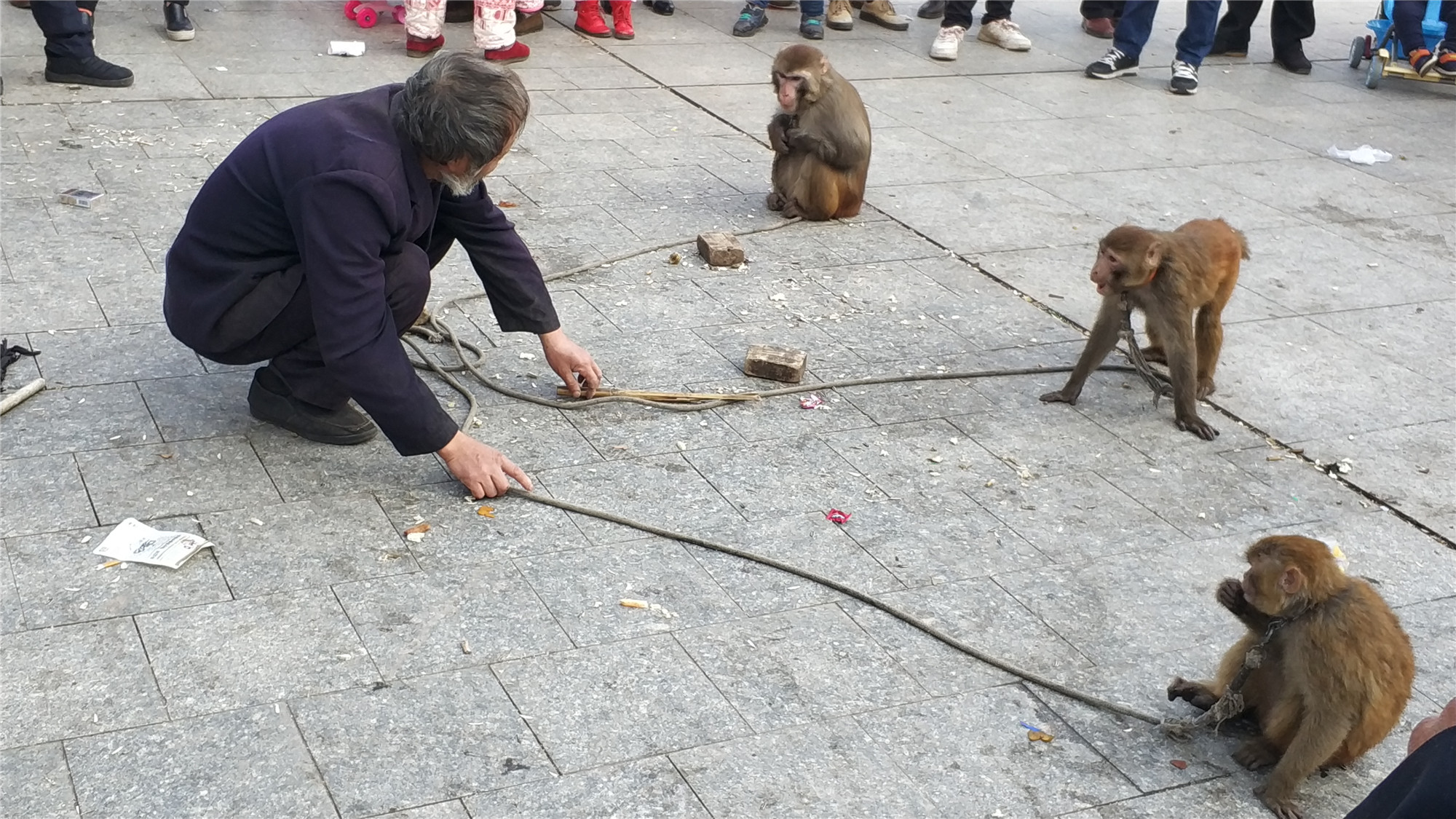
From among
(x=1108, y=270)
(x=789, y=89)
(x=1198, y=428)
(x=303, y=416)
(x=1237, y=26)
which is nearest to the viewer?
(x=303, y=416)

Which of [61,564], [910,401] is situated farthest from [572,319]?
[61,564]

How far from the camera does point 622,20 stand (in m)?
9.43

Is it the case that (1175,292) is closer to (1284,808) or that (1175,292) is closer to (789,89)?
(1284,808)

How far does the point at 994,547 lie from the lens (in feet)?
13.0

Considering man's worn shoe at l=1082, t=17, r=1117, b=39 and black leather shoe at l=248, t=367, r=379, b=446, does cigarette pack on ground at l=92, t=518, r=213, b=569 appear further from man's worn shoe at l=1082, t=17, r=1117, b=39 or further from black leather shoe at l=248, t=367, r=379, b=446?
man's worn shoe at l=1082, t=17, r=1117, b=39

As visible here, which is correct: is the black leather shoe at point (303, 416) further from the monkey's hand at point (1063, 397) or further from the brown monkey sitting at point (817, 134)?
the brown monkey sitting at point (817, 134)

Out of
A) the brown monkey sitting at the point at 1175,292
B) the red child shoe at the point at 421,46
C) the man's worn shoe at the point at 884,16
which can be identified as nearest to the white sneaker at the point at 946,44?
the man's worn shoe at the point at 884,16

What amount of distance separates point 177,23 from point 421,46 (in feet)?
4.64

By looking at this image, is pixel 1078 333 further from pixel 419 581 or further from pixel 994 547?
pixel 419 581

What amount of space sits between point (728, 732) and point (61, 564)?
1710 mm

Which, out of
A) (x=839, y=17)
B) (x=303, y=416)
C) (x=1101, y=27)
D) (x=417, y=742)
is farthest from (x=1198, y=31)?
(x=417, y=742)

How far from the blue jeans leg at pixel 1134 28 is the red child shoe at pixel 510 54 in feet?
13.4

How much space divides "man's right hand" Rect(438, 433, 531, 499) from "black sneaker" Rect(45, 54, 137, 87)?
4545 mm

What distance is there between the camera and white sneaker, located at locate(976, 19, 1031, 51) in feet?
33.3
